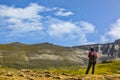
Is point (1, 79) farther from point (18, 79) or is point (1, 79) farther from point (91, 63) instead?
point (91, 63)

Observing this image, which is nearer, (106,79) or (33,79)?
(33,79)

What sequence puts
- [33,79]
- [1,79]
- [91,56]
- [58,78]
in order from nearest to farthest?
[1,79]
[33,79]
[58,78]
[91,56]

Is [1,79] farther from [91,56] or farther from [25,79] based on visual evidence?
[91,56]

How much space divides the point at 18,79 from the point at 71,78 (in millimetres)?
5464

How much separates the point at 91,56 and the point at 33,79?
10.5m

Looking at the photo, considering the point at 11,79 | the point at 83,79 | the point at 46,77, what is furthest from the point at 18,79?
the point at 83,79

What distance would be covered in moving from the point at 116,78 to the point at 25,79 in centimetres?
906

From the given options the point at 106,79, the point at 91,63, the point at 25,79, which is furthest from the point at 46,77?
the point at 91,63

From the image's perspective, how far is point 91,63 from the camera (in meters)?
40.6

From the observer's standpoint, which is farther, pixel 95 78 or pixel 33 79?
pixel 95 78

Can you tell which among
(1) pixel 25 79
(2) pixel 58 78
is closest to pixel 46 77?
(2) pixel 58 78

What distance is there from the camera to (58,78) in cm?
3350

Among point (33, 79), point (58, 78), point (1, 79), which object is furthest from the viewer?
point (58, 78)

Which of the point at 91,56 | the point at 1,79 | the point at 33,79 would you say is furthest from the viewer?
the point at 91,56
